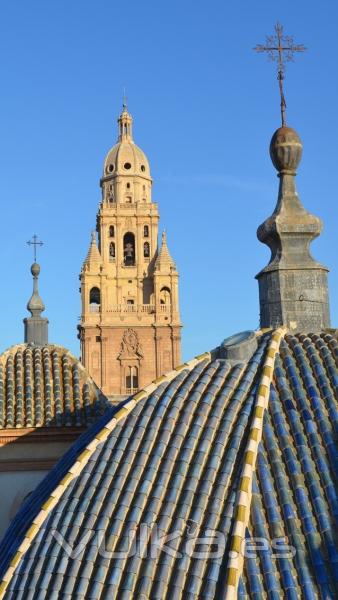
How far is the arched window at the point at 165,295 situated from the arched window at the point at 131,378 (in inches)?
196

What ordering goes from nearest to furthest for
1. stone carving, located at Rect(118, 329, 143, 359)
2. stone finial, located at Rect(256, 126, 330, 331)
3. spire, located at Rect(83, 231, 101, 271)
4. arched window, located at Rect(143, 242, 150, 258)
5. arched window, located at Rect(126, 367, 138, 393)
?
stone finial, located at Rect(256, 126, 330, 331), arched window, located at Rect(126, 367, 138, 393), stone carving, located at Rect(118, 329, 143, 359), spire, located at Rect(83, 231, 101, 271), arched window, located at Rect(143, 242, 150, 258)

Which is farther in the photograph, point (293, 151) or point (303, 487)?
point (293, 151)

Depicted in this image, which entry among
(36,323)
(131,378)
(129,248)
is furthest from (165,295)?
(36,323)

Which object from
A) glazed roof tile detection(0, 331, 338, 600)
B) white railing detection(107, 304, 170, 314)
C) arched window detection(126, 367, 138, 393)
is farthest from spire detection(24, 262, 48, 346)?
white railing detection(107, 304, 170, 314)

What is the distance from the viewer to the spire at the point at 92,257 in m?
69.6

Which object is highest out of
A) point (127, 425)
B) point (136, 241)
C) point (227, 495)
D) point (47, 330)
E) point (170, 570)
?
point (136, 241)

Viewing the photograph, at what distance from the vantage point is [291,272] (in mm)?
11055

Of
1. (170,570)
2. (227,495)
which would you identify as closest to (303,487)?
(227,495)

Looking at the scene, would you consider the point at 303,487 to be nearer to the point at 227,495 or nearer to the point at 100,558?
the point at 227,495

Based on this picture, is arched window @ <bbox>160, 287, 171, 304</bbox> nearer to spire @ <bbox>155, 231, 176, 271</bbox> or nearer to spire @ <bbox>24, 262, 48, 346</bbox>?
spire @ <bbox>155, 231, 176, 271</bbox>

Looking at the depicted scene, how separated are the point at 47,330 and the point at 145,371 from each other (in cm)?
4843

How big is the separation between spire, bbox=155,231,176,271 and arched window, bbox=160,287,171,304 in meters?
1.50

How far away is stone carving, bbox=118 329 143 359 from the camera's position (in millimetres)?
66625

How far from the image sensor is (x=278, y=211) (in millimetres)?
11203
